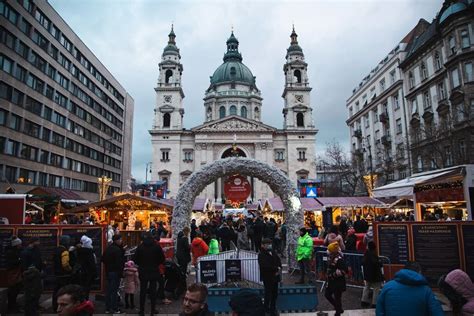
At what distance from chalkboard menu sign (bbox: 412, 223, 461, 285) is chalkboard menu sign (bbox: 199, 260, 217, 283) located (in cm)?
532

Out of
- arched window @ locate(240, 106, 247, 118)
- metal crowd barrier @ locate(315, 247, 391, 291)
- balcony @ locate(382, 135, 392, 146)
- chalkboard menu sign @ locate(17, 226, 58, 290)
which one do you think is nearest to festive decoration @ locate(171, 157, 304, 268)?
metal crowd barrier @ locate(315, 247, 391, 291)

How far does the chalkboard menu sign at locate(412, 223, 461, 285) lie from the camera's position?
28.0 ft

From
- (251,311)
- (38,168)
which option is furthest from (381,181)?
(251,311)

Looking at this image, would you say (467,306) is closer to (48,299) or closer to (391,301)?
(391,301)

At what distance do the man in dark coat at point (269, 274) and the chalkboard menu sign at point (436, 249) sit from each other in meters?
4.35

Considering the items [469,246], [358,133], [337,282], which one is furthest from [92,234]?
[358,133]

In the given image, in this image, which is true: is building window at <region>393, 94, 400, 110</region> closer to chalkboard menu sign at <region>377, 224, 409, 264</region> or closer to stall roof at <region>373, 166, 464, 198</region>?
stall roof at <region>373, 166, 464, 198</region>

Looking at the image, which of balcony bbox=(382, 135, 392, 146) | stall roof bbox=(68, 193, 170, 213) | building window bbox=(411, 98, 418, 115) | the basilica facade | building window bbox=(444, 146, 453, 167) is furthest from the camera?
the basilica facade

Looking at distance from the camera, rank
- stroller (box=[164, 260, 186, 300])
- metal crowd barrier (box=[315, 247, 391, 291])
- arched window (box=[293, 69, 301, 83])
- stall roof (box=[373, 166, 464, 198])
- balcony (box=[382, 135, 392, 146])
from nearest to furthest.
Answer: stroller (box=[164, 260, 186, 300])
metal crowd barrier (box=[315, 247, 391, 291])
stall roof (box=[373, 166, 464, 198])
balcony (box=[382, 135, 392, 146])
arched window (box=[293, 69, 301, 83])

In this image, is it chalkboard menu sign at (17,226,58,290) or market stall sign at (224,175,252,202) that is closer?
chalkboard menu sign at (17,226,58,290)

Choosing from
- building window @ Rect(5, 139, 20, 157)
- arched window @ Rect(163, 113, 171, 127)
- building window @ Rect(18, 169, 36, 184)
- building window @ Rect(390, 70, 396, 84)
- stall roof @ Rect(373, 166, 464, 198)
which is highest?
arched window @ Rect(163, 113, 171, 127)

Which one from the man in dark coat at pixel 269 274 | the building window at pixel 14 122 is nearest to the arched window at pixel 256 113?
the building window at pixel 14 122

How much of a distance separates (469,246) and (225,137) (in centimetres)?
6016

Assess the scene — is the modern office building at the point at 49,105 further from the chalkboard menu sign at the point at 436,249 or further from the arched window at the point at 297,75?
the arched window at the point at 297,75
